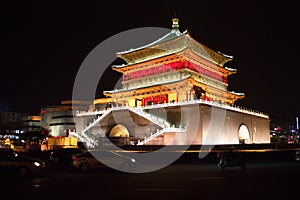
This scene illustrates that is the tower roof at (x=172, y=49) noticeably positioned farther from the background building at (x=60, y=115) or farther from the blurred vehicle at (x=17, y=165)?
the blurred vehicle at (x=17, y=165)

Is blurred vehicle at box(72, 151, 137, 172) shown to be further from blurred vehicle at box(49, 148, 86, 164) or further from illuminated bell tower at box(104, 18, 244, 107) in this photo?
illuminated bell tower at box(104, 18, 244, 107)

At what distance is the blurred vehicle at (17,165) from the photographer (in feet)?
42.2

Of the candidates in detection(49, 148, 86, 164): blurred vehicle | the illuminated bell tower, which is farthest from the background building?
detection(49, 148, 86, 164): blurred vehicle

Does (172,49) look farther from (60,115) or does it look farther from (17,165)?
(60,115)

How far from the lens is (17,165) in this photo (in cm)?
1302

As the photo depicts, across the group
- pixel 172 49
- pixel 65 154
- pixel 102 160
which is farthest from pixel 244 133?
pixel 102 160

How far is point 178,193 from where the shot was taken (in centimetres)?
861

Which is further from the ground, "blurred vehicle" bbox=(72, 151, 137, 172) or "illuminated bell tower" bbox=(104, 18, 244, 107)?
"illuminated bell tower" bbox=(104, 18, 244, 107)

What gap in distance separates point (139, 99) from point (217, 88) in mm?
11548

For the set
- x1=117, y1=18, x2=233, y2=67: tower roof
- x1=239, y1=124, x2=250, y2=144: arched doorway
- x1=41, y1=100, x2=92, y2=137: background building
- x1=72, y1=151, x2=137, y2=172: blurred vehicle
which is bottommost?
x1=72, y1=151, x2=137, y2=172: blurred vehicle

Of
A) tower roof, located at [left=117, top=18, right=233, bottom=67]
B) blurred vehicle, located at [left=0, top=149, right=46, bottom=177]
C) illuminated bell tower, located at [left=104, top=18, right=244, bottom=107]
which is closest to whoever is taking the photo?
blurred vehicle, located at [left=0, top=149, right=46, bottom=177]

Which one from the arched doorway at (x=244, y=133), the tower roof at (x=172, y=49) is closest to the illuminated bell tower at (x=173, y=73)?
the tower roof at (x=172, y=49)

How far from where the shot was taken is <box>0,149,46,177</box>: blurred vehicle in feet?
42.2

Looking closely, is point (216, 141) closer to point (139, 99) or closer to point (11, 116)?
point (139, 99)
